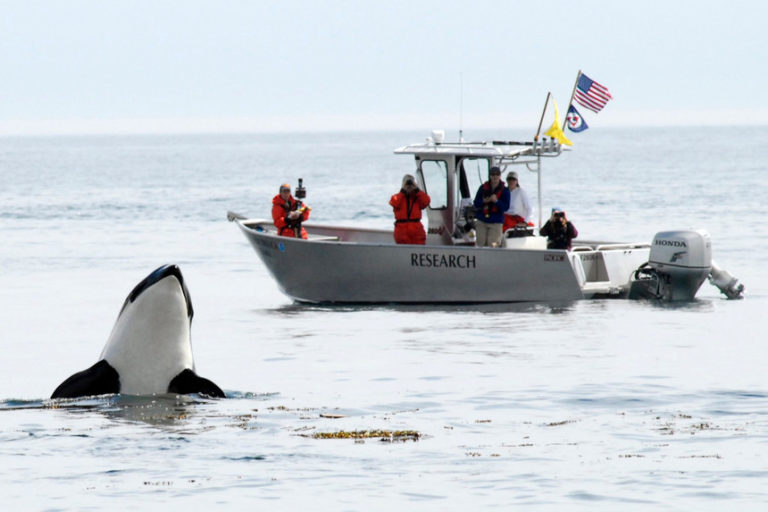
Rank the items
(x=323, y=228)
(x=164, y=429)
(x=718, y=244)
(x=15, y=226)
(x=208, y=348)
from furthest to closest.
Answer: (x=15, y=226) < (x=718, y=244) < (x=323, y=228) < (x=208, y=348) < (x=164, y=429)

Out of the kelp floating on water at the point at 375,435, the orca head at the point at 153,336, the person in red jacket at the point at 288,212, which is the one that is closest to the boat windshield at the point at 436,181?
the person in red jacket at the point at 288,212

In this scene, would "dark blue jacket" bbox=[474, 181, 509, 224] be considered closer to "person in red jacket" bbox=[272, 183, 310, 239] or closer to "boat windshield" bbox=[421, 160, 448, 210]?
"boat windshield" bbox=[421, 160, 448, 210]

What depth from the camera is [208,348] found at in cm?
1856

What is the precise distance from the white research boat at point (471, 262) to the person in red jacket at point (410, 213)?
329 millimetres

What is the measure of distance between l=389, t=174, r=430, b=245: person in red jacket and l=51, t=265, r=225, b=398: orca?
1093 centimetres

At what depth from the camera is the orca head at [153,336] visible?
1095cm

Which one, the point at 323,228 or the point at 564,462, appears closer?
the point at 564,462

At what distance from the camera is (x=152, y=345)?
36.6 feet

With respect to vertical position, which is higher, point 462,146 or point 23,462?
point 462,146

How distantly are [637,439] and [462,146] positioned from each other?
39.7ft

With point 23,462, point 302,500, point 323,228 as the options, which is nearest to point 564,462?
point 302,500

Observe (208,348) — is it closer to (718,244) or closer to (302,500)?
(302,500)

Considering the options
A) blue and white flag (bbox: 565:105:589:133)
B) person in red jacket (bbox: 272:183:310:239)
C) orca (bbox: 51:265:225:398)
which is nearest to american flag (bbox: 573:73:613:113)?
blue and white flag (bbox: 565:105:589:133)

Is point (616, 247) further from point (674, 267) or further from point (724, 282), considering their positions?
point (724, 282)
